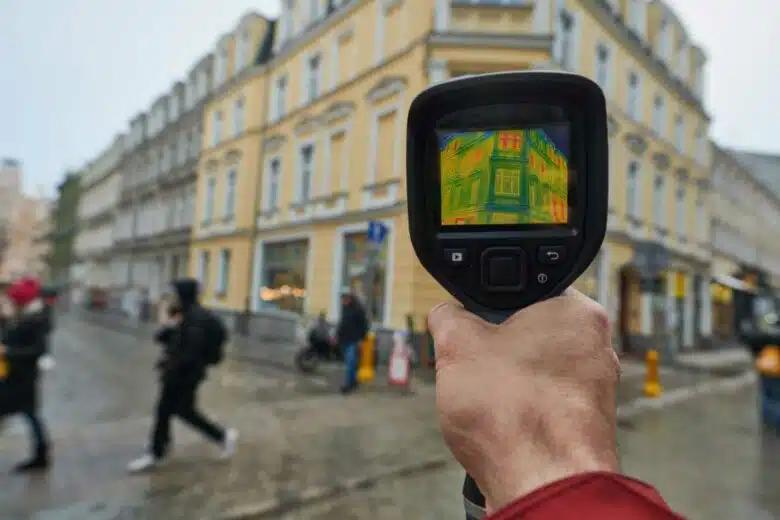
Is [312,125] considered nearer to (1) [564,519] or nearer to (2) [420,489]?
(2) [420,489]

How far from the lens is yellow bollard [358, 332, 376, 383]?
24.7 feet

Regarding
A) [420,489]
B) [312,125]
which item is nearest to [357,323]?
[312,125]

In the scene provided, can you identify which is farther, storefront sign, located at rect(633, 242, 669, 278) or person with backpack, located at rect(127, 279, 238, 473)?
storefront sign, located at rect(633, 242, 669, 278)

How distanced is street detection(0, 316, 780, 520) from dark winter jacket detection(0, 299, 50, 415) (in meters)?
0.48

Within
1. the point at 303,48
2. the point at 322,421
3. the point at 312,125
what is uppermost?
the point at 303,48

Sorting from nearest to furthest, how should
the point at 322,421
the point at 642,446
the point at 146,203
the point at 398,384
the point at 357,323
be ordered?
the point at 642,446 < the point at 322,421 < the point at 398,384 < the point at 357,323 < the point at 146,203

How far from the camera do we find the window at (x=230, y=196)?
7728 mm

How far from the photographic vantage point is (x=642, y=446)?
14.5 ft

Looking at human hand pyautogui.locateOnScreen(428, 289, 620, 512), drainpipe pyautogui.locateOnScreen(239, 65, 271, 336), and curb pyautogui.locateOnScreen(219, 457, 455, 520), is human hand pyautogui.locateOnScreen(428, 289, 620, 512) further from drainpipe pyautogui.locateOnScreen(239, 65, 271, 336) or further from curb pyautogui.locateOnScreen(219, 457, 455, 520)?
drainpipe pyautogui.locateOnScreen(239, 65, 271, 336)

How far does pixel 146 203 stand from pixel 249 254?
19098 mm

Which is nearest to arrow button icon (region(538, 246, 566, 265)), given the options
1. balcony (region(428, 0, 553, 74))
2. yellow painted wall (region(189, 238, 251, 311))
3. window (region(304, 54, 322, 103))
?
balcony (region(428, 0, 553, 74))

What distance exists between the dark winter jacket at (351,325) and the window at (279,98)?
9.41 ft

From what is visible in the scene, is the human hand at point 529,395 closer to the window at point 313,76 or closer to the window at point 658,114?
the window at point 313,76

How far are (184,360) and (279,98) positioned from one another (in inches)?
157
